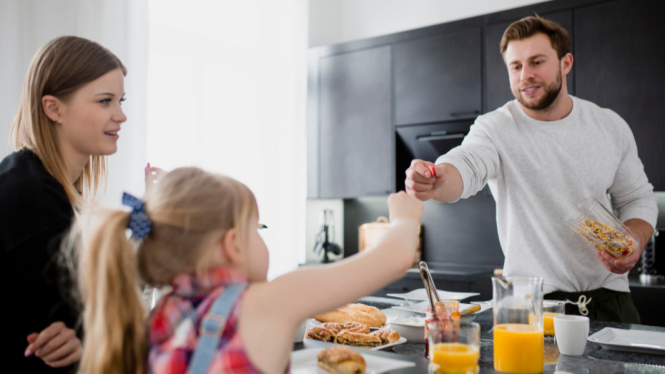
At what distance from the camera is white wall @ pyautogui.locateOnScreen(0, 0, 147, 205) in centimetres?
242

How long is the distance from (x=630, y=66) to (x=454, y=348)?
2.72 m

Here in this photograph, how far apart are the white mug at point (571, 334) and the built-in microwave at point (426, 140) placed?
252 cm

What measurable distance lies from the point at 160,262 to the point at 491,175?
143 centimetres

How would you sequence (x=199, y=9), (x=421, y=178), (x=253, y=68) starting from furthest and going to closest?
(x=253, y=68) → (x=199, y=9) → (x=421, y=178)

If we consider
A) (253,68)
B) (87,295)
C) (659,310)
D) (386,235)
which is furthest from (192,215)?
(253,68)

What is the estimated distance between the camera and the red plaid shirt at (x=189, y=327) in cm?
80

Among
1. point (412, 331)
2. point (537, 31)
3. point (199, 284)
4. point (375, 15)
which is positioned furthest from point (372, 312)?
point (375, 15)

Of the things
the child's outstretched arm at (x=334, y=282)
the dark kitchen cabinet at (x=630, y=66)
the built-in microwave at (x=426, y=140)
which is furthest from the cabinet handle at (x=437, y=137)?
the child's outstretched arm at (x=334, y=282)

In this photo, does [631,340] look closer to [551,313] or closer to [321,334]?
[551,313]

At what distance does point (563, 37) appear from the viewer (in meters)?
2.12

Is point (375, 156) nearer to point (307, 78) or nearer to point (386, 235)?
point (307, 78)

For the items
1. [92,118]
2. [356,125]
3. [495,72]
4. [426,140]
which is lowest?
[92,118]

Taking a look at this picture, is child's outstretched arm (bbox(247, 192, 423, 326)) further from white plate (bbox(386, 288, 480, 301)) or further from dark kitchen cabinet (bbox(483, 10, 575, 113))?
dark kitchen cabinet (bbox(483, 10, 575, 113))

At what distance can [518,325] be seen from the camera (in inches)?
44.9
